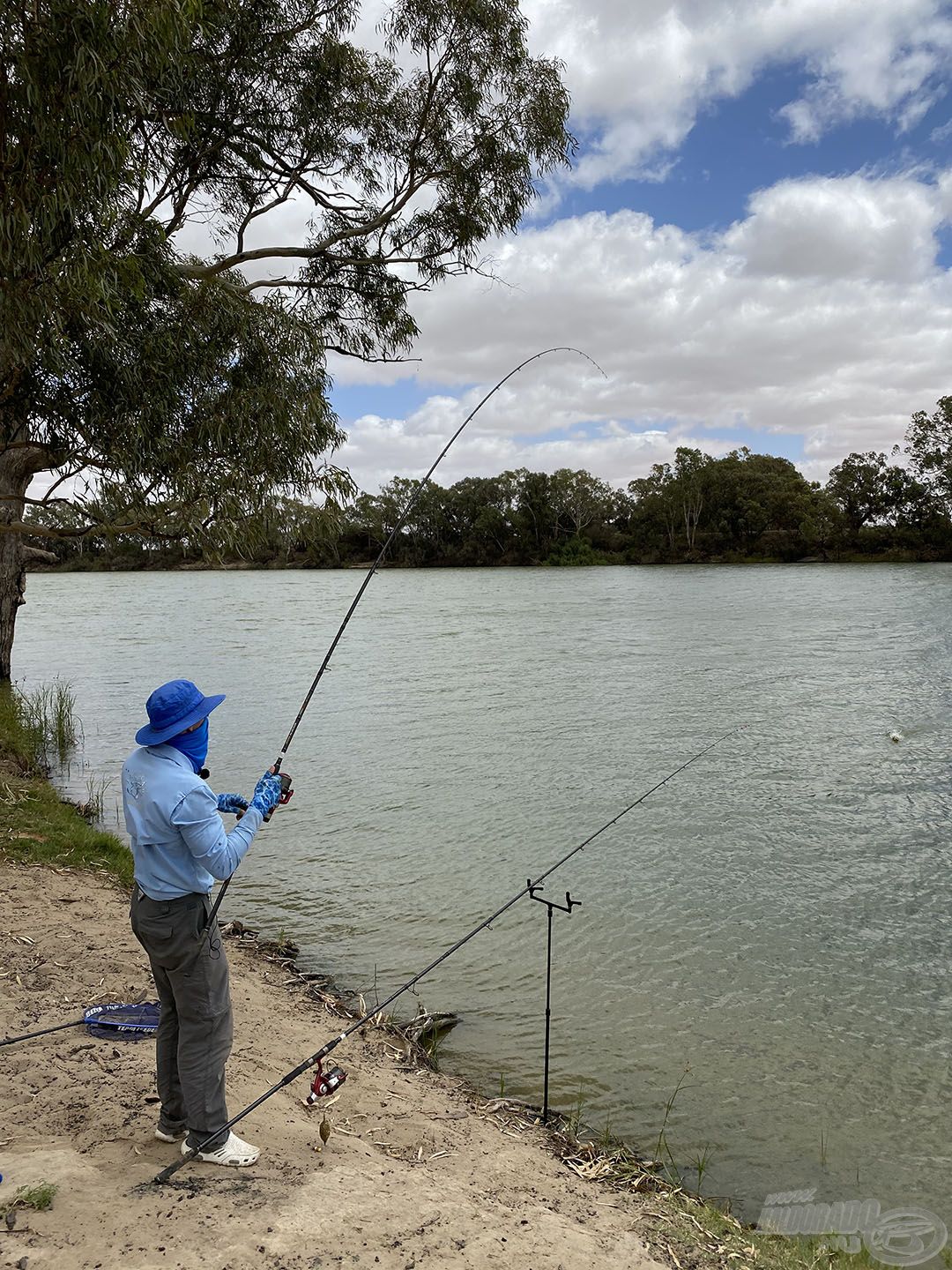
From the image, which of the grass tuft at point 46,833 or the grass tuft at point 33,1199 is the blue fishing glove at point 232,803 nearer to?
the grass tuft at point 33,1199

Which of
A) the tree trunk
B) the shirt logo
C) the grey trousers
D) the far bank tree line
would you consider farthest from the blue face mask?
the far bank tree line

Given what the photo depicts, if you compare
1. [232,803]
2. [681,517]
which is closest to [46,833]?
[232,803]

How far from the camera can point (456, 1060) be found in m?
5.05

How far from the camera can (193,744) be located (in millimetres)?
3100

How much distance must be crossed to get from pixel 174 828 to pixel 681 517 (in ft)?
283

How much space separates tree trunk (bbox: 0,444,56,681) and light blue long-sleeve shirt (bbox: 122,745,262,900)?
623 centimetres

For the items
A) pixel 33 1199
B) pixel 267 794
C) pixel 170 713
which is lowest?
pixel 33 1199

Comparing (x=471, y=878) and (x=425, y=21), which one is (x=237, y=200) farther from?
(x=471, y=878)

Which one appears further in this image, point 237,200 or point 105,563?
point 105,563

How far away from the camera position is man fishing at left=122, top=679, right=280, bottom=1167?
2.96 m

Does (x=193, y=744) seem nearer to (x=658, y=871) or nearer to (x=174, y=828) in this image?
(x=174, y=828)

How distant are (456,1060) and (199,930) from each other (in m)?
2.50

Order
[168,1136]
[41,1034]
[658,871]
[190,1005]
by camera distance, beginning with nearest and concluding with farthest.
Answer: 1. [190,1005]
2. [168,1136]
3. [41,1034]
4. [658,871]

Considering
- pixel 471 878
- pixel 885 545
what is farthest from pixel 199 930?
pixel 885 545
